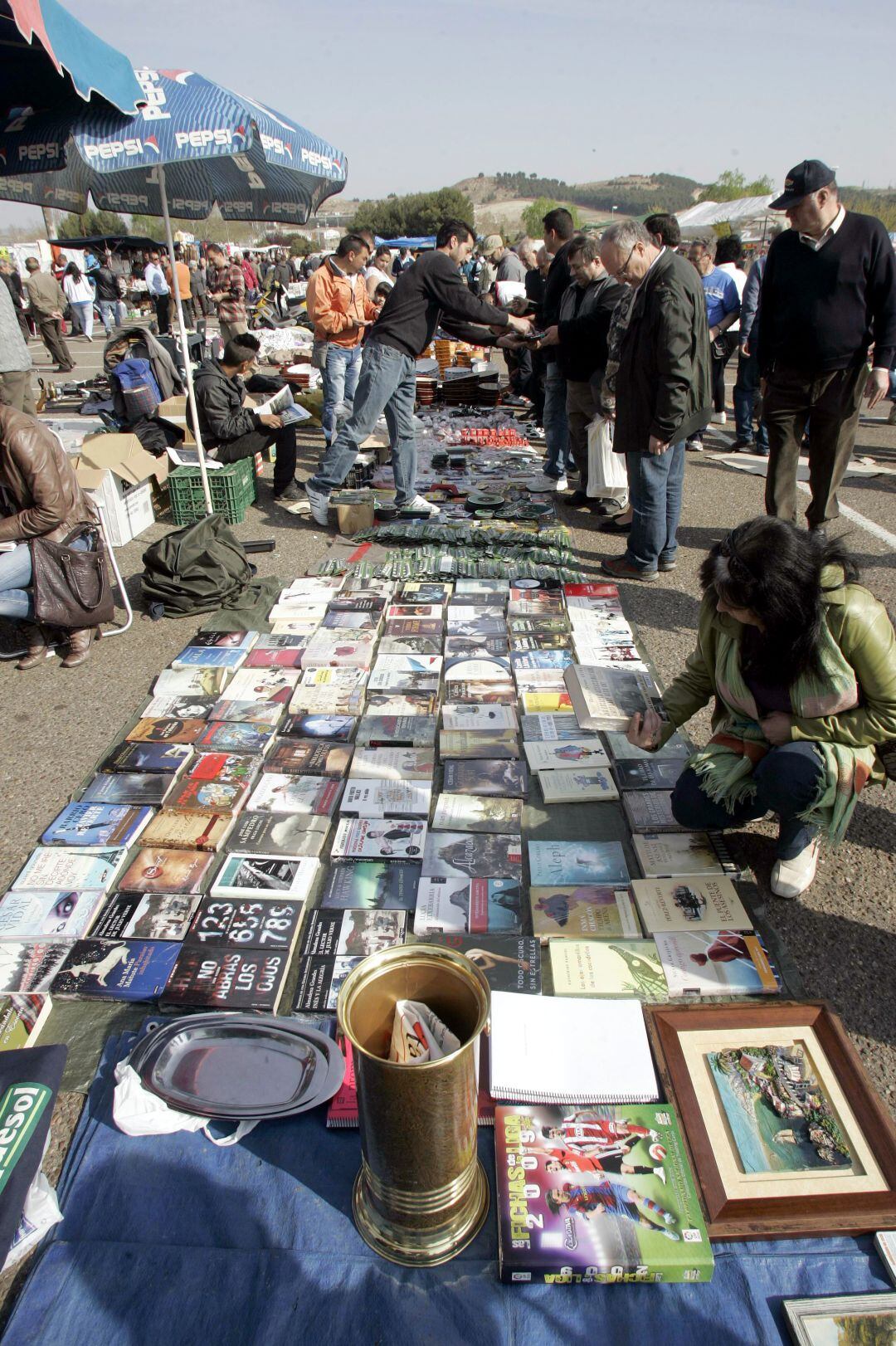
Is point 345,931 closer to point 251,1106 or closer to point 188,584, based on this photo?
point 251,1106

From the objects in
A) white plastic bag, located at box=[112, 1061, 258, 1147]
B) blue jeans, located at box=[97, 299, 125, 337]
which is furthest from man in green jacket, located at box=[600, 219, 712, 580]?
blue jeans, located at box=[97, 299, 125, 337]

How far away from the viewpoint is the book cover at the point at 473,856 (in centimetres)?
231

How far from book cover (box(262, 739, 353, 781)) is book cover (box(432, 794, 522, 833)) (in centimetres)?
42

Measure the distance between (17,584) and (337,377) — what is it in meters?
3.65

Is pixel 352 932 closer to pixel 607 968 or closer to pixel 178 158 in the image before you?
pixel 607 968

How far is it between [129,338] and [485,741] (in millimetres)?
5698

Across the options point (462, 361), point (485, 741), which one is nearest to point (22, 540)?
point (485, 741)

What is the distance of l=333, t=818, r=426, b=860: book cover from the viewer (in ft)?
7.80

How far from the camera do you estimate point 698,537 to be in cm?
498

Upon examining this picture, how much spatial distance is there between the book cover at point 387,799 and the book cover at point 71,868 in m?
0.73

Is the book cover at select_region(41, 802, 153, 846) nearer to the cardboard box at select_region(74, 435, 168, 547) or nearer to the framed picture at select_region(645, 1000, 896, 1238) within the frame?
the framed picture at select_region(645, 1000, 896, 1238)

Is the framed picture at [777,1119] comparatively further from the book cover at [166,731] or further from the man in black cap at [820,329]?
the man in black cap at [820,329]

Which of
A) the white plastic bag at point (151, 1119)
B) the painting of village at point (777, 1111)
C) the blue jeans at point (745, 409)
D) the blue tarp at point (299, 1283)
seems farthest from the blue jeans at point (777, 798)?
the blue jeans at point (745, 409)

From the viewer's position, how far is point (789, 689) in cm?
206
